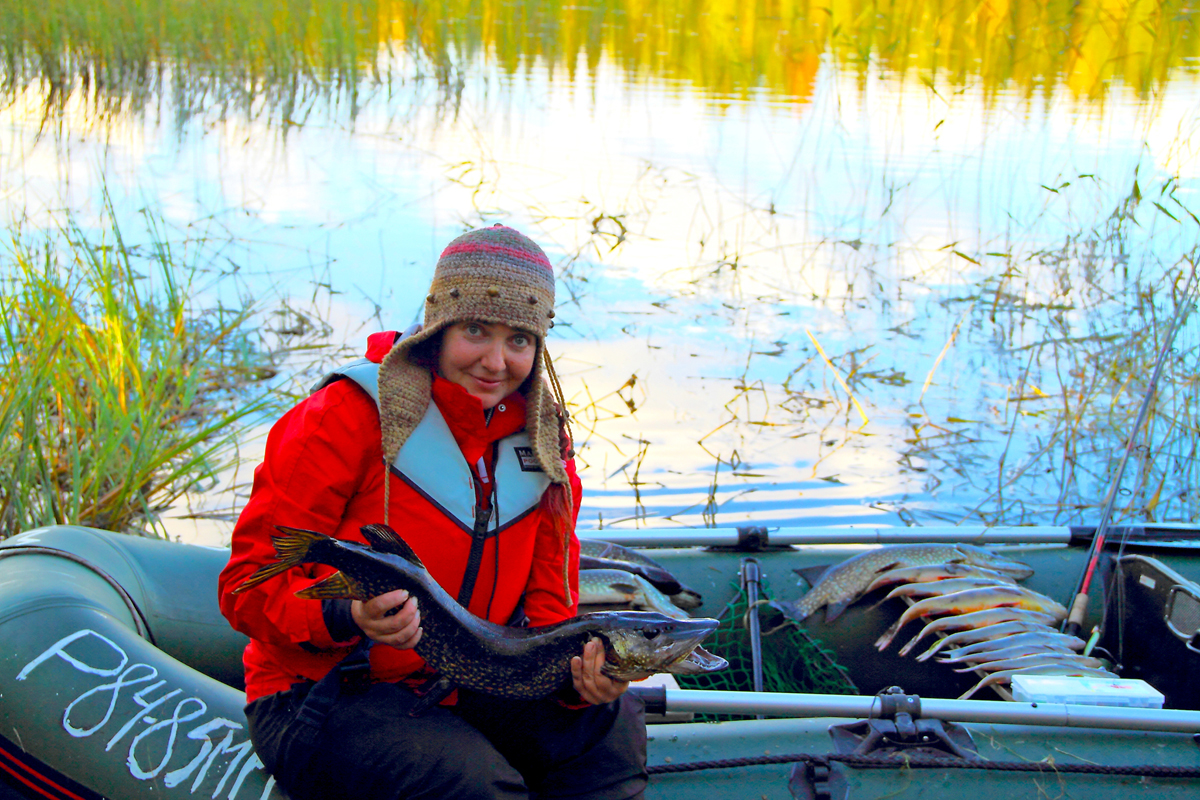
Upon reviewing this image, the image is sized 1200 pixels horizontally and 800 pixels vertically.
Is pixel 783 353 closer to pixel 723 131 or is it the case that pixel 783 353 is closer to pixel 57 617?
pixel 723 131

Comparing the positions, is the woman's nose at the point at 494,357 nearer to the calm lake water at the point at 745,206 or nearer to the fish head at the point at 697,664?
the fish head at the point at 697,664

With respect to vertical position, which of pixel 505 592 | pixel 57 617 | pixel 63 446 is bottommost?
pixel 63 446

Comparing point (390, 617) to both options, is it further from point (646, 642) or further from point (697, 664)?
point (697, 664)

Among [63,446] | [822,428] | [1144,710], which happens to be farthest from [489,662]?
[822,428]

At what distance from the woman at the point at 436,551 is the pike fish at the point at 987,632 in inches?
52.5

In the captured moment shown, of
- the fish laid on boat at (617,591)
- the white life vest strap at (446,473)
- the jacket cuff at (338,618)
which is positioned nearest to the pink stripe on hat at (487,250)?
the white life vest strap at (446,473)

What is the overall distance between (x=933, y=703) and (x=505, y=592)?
3.55ft

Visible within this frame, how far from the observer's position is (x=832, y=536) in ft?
11.9

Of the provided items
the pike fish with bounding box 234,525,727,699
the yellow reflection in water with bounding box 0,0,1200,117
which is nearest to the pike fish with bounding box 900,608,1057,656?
the pike fish with bounding box 234,525,727,699

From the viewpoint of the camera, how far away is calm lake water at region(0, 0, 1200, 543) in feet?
17.5

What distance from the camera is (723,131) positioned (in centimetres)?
899

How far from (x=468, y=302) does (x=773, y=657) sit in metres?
1.90

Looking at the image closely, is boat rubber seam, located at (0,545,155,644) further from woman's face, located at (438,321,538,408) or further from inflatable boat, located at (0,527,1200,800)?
woman's face, located at (438,321,538,408)

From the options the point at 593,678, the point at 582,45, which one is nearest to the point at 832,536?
the point at 593,678
